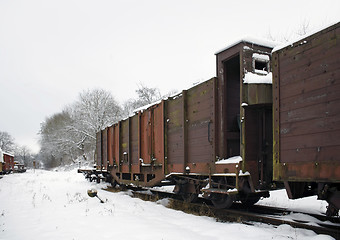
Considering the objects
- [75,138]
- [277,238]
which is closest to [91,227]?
[277,238]

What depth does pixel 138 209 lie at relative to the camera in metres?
7.35

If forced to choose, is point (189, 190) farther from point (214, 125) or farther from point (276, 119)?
point (276, 119)

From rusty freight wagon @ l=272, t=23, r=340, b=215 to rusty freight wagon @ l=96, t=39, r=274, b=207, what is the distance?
2.95 ft

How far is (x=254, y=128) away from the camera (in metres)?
6.08

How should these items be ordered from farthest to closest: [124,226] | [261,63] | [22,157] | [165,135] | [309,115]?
[22,157] < [165,135] < [261,63] < [124,226] < [309,115]

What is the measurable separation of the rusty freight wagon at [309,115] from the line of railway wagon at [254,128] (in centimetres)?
1

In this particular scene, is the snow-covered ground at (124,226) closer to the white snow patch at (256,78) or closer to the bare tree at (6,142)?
the white snow patch at (256,78)

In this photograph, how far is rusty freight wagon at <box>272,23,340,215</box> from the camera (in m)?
3.90

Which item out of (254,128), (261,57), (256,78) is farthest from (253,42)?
(254,128)

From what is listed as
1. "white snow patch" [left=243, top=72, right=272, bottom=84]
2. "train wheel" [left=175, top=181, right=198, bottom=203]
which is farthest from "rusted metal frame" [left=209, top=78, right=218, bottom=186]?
"train wheel" [left=175, top=181, right=198, bottom=203]

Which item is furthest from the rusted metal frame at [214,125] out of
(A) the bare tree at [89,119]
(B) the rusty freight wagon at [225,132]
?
(A) the bare tree at [89,119]

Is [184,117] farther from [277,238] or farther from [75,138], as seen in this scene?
[75,138]

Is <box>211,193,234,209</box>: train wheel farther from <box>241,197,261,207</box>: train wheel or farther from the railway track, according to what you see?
<box>241,197,261,207</box>: train wheel

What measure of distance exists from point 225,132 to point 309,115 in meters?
2.19
